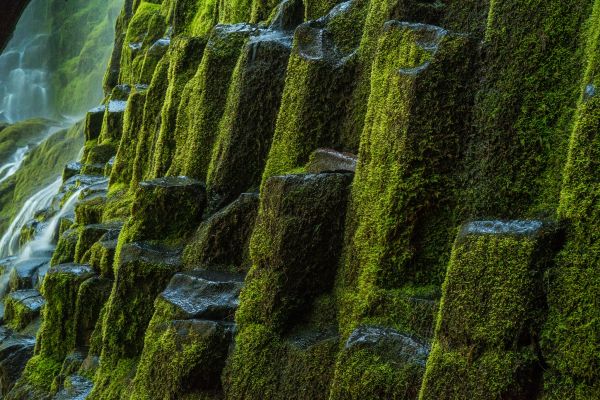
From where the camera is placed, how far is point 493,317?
4.25 m

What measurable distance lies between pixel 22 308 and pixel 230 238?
6459mm

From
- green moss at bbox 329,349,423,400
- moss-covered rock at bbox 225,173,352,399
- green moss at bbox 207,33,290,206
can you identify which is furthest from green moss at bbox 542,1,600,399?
green moss at bbox 207,33,290,206

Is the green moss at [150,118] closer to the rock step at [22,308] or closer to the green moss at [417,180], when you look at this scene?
the rock step at [22,308]

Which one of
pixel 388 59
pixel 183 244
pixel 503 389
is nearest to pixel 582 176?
pixel 503 389

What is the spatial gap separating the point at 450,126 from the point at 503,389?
2.03 meters

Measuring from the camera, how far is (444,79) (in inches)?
213

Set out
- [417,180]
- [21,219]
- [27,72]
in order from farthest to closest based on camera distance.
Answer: [27,72] < [21,219] < [417,180]

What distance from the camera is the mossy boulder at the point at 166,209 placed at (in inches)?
323

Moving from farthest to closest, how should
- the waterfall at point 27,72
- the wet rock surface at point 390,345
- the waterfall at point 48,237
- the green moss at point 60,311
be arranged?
the waterfall at point 27,72
the waterfall at point 48,237
the green moss at point 60,311
the wet rock surface at point 390,345

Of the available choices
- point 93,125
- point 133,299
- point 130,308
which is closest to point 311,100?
point 133,299

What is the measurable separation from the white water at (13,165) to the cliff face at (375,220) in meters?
21.4

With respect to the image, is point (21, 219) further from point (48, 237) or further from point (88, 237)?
point (88, 237)

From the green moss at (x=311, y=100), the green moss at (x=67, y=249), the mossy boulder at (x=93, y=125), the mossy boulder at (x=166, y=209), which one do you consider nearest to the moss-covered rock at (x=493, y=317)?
the green moss at (x=311, y=100)

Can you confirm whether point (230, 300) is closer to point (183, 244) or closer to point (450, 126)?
point (183, 244)
